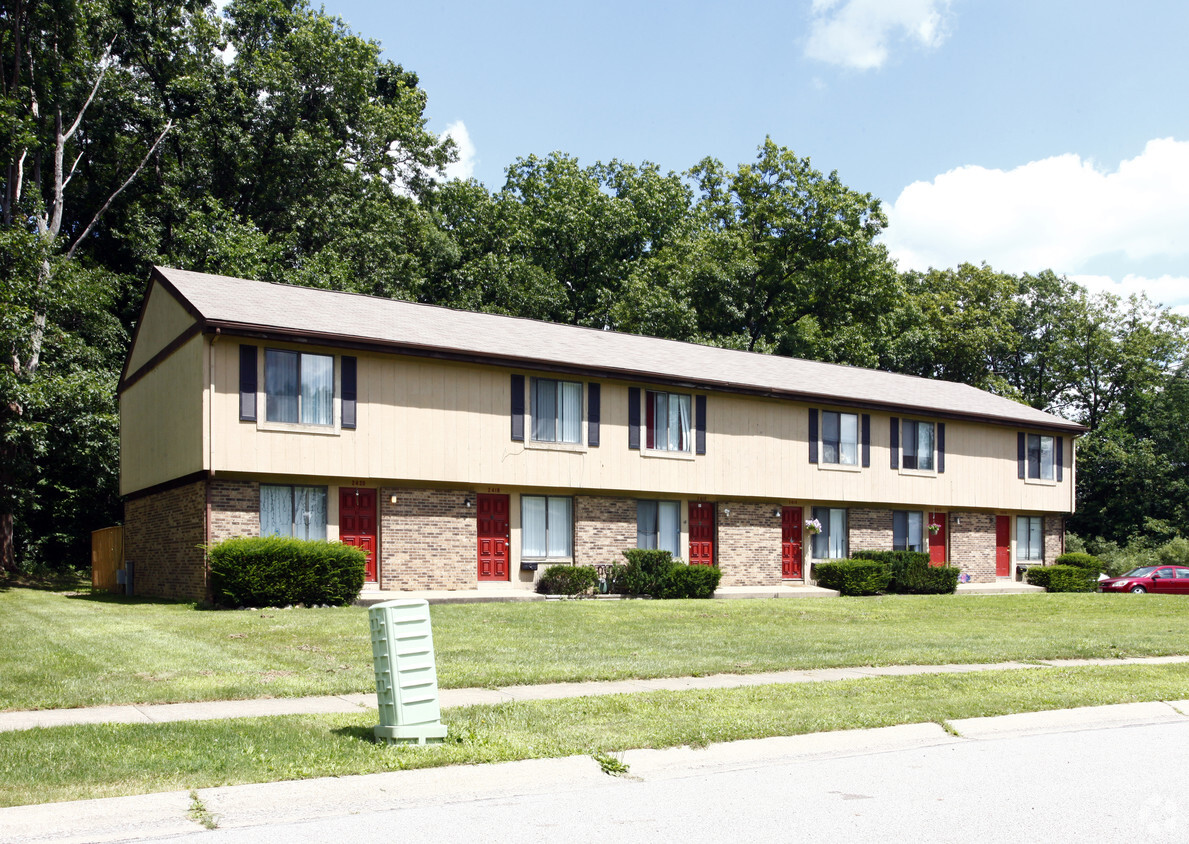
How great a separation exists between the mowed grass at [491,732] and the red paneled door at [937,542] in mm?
23818

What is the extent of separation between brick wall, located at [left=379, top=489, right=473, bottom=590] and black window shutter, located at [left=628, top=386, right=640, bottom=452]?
477 cm

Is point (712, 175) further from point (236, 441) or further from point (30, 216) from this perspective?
point (236, 441)

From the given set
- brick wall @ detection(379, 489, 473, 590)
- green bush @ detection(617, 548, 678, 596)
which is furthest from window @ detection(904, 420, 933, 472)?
brick wall @ detection(379, 489, 473, 590)

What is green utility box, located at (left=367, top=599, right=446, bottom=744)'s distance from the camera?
8.34 meters

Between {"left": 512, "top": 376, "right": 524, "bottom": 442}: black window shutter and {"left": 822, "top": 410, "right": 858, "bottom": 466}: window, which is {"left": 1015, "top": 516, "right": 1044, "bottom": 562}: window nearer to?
{"left": 822, "top": 410, "right": 858, "bottom": 466}: window

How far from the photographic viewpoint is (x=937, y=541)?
119ft

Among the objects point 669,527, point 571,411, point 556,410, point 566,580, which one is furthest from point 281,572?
point 669,527

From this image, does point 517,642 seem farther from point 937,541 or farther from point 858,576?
point 937,541

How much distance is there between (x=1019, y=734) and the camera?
9977 mm

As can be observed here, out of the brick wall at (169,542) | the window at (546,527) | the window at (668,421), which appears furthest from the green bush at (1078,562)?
the brick wall at (169,542)

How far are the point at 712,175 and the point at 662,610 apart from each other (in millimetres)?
44343

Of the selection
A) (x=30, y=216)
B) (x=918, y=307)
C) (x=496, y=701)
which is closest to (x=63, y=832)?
(x=496, y=701)

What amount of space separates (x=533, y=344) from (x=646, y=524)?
18.9 feet

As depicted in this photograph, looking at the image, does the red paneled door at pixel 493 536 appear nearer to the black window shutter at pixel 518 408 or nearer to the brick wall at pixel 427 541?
the brick wall at pixel 427 541
